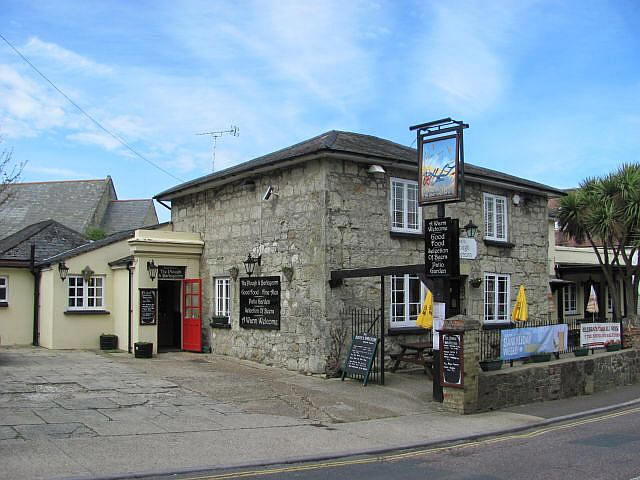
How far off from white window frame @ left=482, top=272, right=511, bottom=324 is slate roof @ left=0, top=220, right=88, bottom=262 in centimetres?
1395

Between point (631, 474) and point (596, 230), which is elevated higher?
point (596, 230)

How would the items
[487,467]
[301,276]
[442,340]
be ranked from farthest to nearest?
[301,276] → [442,340] → [487,467]

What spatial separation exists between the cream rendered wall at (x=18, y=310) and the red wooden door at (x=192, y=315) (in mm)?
5186

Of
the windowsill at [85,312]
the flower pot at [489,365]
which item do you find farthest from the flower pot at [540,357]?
the windowsill at [85,312]

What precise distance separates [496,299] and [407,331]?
4108 mm

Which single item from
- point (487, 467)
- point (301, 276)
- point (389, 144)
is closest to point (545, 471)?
point (487, 467)

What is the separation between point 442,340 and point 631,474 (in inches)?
191

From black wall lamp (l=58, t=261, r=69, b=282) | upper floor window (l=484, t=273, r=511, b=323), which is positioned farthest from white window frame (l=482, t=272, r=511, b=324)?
black wall lamp (l=58, t=261, r=69, b=282)

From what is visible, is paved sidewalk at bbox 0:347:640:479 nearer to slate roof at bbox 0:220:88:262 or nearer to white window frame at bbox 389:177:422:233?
white window frame at bbox 389:177:422:233

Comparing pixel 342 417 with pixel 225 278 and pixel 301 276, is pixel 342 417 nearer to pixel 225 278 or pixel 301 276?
pixel 301 276

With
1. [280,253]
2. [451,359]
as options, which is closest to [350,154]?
[280,253]

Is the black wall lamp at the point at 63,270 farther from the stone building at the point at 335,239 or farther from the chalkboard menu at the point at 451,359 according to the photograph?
the chalkboard menu at the point at 451,359

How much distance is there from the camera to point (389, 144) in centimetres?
1845

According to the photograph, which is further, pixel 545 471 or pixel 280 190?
pixel 280 190
